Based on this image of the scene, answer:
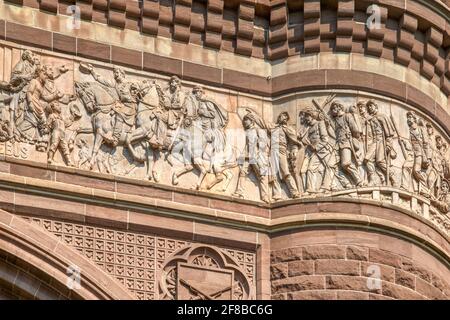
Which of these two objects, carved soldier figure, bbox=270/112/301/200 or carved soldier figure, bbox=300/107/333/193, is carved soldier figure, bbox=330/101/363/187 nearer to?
carved soldier figure, bbox=300/107/333/193

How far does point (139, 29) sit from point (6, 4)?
1.81 metres

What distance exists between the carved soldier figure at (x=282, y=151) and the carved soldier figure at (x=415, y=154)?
1.42 m

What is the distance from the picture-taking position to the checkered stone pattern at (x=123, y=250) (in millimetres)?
37562

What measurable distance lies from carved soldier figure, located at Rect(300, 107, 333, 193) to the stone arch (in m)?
3.10

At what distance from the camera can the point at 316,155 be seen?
39.0 metres

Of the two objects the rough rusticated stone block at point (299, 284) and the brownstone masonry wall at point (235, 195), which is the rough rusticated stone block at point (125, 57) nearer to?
the brownstone masonry wall at point (235, 195)

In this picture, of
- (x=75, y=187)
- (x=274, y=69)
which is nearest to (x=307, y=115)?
(x=274, y=69)

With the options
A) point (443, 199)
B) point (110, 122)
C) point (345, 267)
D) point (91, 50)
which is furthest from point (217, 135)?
point (443, 199)

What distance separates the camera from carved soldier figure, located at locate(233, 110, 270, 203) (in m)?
38.8

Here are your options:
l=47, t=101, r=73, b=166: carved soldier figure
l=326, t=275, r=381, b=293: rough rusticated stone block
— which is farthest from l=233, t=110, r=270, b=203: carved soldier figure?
l=47, t=101, r=73, b=166: carved soldier figure

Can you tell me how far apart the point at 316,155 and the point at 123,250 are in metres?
2.92

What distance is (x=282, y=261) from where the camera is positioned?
3841cm

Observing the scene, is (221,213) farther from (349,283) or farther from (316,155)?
(349,283)
